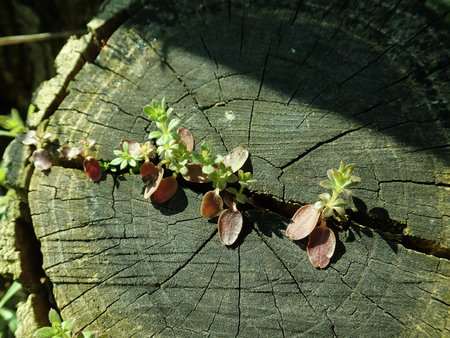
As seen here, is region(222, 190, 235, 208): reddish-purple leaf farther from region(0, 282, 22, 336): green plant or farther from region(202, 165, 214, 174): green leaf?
region(0, 282, 22, 336): green plant

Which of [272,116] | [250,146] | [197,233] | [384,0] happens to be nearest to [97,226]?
[197,233]

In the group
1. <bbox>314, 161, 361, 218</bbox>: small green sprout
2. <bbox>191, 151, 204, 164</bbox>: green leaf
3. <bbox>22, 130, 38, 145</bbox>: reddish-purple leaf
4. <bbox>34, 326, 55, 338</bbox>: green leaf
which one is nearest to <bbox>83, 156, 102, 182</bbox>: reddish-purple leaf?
<bbox>22, 130, 38, 145</bbox>: reddish-purple leaf

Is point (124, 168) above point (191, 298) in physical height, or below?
above

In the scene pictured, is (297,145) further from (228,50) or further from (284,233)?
(228,50)

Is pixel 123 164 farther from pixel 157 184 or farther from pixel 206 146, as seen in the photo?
pixel 206 146

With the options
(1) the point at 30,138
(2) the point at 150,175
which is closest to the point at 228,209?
(2) the point at 150,175

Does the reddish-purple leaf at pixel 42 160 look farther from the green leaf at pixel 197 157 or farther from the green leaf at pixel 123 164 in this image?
the green leaf at pixel 197 157
